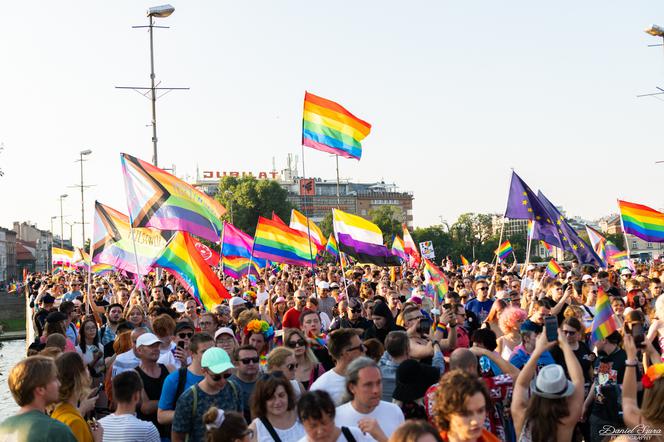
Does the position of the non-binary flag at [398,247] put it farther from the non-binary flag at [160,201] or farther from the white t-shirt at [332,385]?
the white t-shirt at [332,385]

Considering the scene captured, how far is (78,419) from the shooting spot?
6.40 metres

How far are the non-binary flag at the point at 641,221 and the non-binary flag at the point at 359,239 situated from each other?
631cm

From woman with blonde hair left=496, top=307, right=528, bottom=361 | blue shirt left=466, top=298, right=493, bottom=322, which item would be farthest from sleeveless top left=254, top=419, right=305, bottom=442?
blue shirt left=466, top=298, right=493, bottom=322

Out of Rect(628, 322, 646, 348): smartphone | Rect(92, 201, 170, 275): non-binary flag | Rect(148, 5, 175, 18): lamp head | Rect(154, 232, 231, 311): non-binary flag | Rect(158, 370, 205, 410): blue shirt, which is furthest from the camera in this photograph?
Rect(148, 5, 175, 18): lamp head

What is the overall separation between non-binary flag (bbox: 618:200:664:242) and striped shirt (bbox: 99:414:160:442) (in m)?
17.1

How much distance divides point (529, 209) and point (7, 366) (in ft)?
60.1

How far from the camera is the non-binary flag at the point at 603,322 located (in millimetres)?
8695

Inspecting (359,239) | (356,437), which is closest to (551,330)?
(356,437)

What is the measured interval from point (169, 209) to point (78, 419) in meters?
10.5

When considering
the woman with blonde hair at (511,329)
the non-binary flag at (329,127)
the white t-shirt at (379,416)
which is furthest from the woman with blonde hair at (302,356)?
the non-binary flag at (329,127)

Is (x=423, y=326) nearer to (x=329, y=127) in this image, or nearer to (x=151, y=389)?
(x=151, y=389)

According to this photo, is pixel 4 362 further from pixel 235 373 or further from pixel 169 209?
pixel 235 373

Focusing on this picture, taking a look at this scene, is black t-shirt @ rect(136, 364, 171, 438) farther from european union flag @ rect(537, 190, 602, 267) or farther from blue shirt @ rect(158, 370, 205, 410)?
european union flag @ rect(537, 190, 602, 267)

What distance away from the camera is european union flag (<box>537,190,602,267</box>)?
20.0 metres
